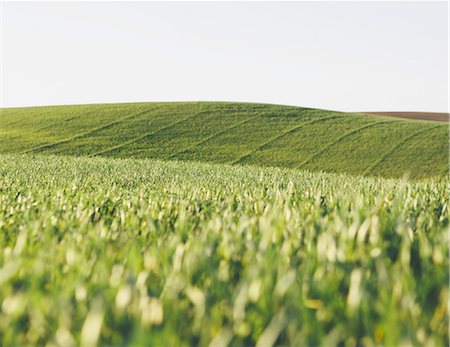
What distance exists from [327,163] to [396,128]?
14.0 meters

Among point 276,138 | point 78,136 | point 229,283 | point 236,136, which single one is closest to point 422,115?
point 276,138

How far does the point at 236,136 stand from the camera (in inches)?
1916

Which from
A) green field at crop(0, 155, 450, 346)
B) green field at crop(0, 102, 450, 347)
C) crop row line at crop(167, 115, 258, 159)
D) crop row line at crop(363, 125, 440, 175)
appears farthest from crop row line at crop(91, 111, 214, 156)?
green field at crop(0, 155, 450, 346)

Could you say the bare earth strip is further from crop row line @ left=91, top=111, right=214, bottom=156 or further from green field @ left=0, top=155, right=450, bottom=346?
green field @ left=0, top=155, right=450, bottom=346

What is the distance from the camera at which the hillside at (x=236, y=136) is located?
42500 mm

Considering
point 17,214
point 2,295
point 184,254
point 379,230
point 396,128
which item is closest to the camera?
point 2,295

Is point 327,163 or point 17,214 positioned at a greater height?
point 17,214

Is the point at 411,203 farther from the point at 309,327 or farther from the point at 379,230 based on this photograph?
the point at 309,327

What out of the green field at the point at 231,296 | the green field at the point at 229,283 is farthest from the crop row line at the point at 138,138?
the green field at the point at 231,296

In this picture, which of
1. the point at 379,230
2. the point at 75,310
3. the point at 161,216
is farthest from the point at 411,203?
the point at 75,310

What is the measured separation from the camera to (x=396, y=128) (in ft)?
172

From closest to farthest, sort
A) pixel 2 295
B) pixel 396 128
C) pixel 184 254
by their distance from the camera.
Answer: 1. pixel 2 295
2. pixel 184 254
3. pixel 396 128

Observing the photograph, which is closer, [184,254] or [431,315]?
[431,315]

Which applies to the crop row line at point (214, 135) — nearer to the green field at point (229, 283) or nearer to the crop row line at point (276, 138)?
the crop row line at point (276, 138)
